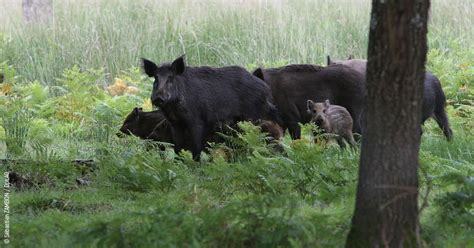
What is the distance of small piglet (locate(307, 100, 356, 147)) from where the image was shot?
31.2 feet

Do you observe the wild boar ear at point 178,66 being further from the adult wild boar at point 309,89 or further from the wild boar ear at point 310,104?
the wild boar ear at point 310,104

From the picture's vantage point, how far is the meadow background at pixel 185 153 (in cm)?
495

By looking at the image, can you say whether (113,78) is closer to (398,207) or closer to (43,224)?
(43,224)

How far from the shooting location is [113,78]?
15172 millimetres

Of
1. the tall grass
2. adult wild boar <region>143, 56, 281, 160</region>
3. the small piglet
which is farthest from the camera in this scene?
the tall grass

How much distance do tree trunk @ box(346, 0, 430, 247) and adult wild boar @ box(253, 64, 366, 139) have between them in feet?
18.8

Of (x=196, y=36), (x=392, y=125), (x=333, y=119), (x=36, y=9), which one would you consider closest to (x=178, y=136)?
(x=333, y=119)

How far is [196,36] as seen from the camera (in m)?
15.8

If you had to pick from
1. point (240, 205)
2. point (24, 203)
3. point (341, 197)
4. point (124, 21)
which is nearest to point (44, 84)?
point (124, 21)

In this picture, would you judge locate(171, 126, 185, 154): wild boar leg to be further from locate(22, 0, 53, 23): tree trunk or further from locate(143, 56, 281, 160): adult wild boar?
locate(22, 0, 53, 23): tree trunk

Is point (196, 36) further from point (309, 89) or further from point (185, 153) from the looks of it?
point (185, 153)

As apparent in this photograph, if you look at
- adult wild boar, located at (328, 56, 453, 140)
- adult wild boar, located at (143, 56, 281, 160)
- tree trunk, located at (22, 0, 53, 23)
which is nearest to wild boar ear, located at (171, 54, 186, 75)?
adult wild boar, located at (143, 56, 281, 160)

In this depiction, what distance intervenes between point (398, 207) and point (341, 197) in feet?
6.14

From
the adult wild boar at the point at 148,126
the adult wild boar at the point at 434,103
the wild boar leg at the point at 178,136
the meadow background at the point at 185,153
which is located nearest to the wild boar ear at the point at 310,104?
the meadow background at the point at 185,153
